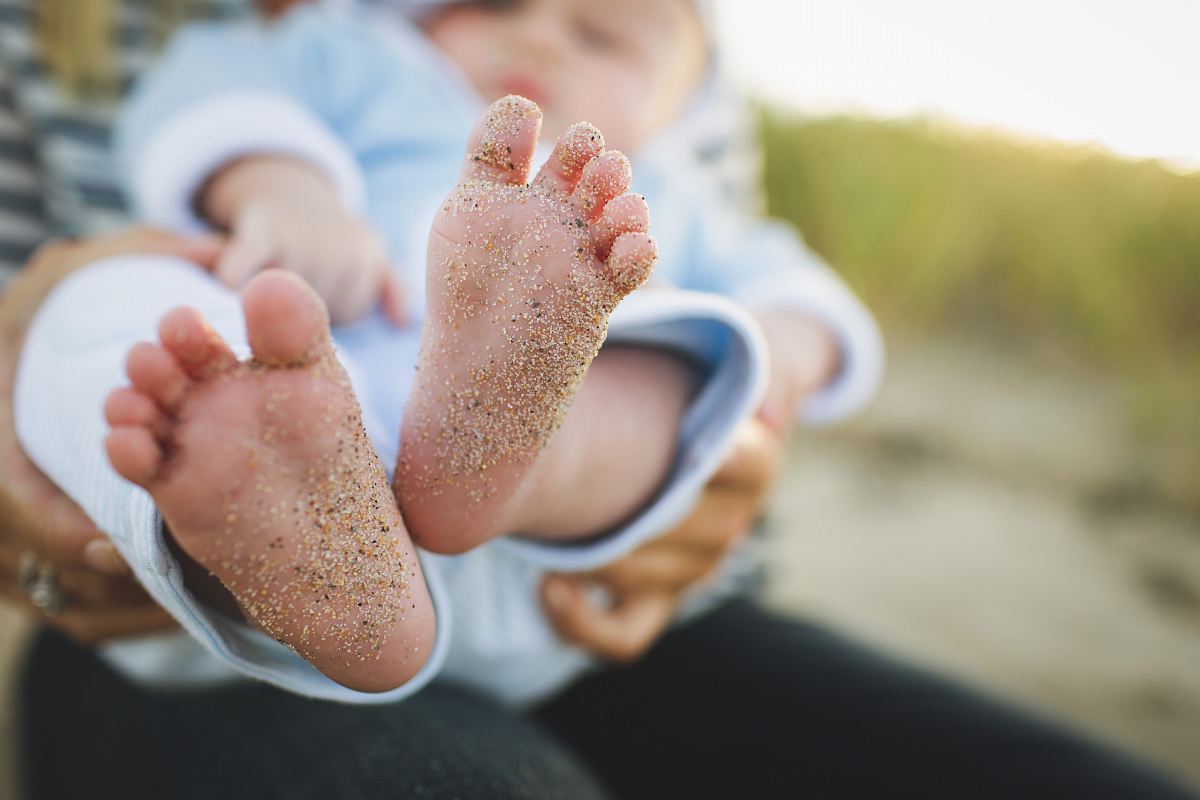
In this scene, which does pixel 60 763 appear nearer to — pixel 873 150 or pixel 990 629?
pixel 990 629

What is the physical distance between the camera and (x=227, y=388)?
38cm

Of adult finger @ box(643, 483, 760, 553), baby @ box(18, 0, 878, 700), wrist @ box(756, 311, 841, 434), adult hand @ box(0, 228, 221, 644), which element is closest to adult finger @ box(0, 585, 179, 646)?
adult hand @ box(0, 228, 221, 644)

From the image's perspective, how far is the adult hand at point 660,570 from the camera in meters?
0.73

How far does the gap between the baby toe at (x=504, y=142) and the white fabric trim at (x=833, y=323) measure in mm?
530

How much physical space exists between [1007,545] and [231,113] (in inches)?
79.0

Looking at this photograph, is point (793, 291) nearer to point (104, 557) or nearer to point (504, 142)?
point (504, 142)

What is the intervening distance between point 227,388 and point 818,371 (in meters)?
0.71

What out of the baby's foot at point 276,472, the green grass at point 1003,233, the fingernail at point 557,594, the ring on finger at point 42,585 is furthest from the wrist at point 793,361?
the green grass at point 1003,233

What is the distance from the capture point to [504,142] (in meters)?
0.42

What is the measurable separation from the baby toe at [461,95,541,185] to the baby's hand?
0.23m

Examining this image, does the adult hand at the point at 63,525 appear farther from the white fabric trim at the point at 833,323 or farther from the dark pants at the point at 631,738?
the white fabric trim at the point at 833,323

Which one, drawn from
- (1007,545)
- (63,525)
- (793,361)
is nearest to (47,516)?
A: (63,525)

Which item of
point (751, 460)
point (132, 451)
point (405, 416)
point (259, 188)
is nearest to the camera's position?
point (132, 451)

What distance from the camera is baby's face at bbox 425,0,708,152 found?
Answer: 0.97m
